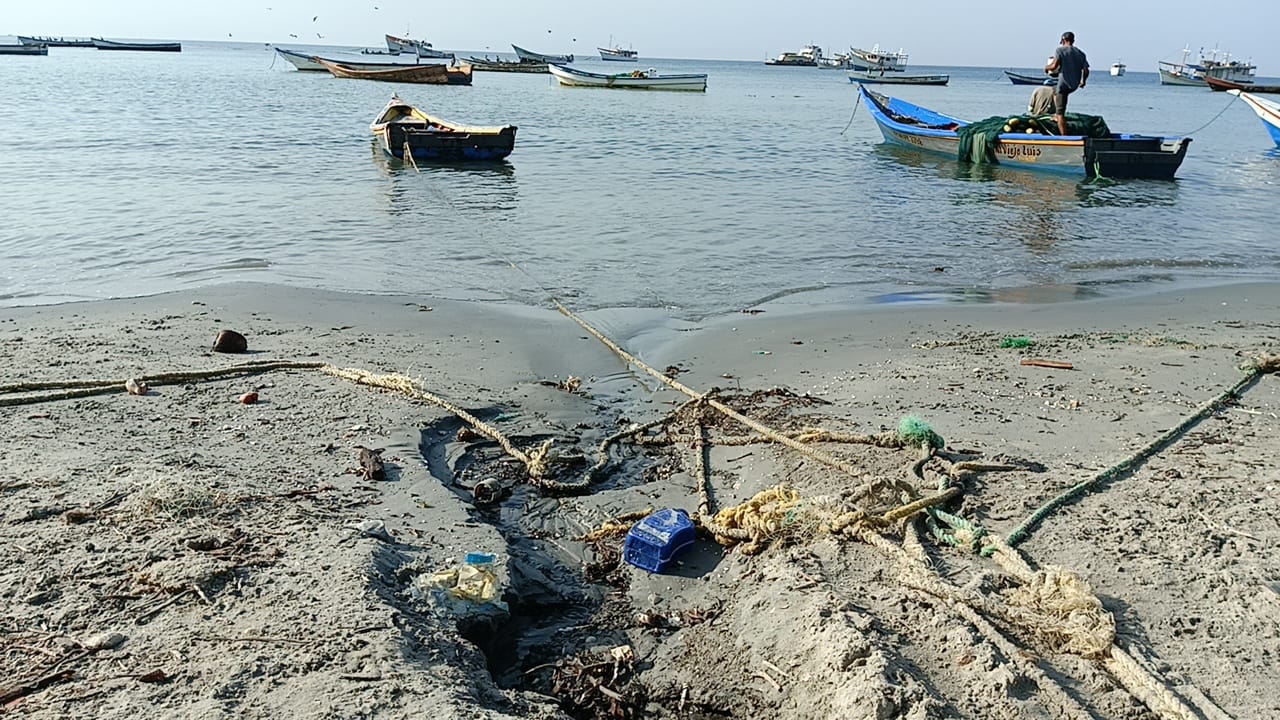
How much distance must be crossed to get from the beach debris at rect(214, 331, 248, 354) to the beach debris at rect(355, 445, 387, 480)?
2358 millimetres

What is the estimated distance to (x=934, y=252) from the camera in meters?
11.3

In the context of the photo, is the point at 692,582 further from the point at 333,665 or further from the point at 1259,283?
the point at 1259,283

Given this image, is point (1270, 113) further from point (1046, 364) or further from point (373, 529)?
point (373, 529)

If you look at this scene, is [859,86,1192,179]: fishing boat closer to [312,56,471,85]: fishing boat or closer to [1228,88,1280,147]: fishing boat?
[1228,88,1280,147]: fishing boat

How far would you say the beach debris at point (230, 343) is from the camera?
6.39m

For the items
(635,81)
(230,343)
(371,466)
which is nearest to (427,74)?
(635,81)

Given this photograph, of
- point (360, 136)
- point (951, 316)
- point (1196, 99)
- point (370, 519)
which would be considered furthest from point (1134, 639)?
point (1196, 99)

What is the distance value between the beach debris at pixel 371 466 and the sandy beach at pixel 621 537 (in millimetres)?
52

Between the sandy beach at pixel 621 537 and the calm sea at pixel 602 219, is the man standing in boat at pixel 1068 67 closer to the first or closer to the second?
the calm sea at pixel 602 219

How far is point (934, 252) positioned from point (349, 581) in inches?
380

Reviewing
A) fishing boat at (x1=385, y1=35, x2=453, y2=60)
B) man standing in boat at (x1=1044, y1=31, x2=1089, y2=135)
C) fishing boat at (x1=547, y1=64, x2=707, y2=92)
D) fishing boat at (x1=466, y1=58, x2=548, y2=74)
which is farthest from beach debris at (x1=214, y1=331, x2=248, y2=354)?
fishing boat at (x1=385, y1=35, x2=453, y2=60)

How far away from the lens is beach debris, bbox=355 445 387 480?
4.38 meters

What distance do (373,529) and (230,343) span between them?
3.33 m

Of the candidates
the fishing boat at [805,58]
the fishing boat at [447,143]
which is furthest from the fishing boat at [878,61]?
the fishing boat at [447,143]
